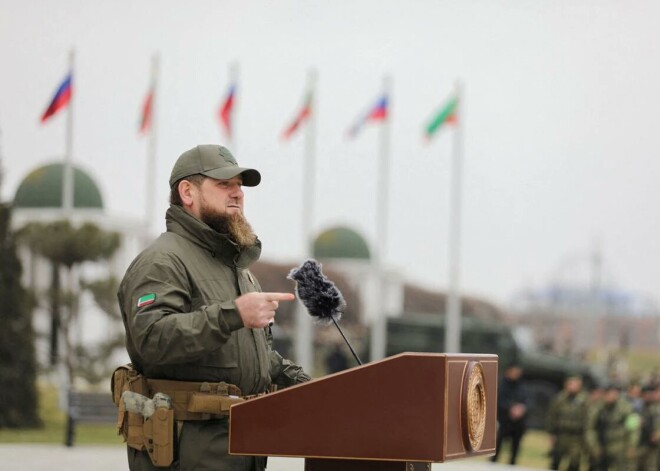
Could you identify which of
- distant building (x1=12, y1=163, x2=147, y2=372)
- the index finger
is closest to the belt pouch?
the index finger

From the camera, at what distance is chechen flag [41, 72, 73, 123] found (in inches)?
1000

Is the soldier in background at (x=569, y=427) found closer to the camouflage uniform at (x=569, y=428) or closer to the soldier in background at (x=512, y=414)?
the camouflage uniform at (x=569, y=428)

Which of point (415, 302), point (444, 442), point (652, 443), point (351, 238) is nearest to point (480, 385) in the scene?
point (444, 442)

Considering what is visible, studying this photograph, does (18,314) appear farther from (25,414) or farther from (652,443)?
(652,443)

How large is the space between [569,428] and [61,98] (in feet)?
37.3

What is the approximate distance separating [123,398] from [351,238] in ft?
167

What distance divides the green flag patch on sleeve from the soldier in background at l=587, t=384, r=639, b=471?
14.2 m

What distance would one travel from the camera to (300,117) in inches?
1145

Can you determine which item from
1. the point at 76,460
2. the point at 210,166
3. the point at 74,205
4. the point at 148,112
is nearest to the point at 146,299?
the point at 210,166

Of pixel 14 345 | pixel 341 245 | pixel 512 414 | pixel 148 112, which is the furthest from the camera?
pixel 341 245

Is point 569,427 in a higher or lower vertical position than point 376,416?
lower

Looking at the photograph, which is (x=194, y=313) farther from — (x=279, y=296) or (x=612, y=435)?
(x=612, y=435)

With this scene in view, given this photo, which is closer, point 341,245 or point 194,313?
point 194,313

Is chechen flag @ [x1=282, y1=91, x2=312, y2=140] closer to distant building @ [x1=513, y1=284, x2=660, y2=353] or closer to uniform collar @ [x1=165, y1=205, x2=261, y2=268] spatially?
uniform collar @ [x1=165, y1=205, x2=261, y2=268]
